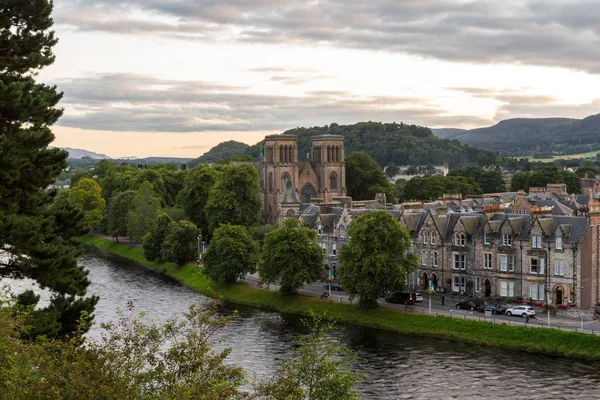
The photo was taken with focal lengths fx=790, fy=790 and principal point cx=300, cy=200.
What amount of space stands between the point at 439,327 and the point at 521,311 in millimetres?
6802

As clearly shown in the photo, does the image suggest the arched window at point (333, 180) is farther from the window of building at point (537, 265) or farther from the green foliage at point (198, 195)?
the window of building at point (537, 265)

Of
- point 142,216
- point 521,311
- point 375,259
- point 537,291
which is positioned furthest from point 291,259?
point 142,216

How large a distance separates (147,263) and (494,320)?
207ft

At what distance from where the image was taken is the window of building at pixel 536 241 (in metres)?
67.8

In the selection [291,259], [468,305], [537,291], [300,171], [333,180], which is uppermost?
[300,171]

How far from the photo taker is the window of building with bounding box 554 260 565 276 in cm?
6600

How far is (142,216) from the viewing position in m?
125

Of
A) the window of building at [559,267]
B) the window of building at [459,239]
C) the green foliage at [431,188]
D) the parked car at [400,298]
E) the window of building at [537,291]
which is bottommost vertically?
the parked car at [400,298]

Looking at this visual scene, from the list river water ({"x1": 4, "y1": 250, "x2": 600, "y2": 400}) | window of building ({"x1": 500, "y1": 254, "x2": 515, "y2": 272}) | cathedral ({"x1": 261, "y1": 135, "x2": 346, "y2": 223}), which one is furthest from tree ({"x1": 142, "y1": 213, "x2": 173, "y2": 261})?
window of building ({"x1": 500, "y1": 254, "x2": 515, "y2": 272})

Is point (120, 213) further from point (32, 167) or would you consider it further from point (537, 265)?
point (32, 167)

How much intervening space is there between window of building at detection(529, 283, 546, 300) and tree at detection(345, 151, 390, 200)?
89600 mm

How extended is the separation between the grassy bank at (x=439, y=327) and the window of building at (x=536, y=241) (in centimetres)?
1052

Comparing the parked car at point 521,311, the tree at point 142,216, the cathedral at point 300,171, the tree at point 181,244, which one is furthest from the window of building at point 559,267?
the cathedral at point 300,171

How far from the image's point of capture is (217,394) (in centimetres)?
2044
